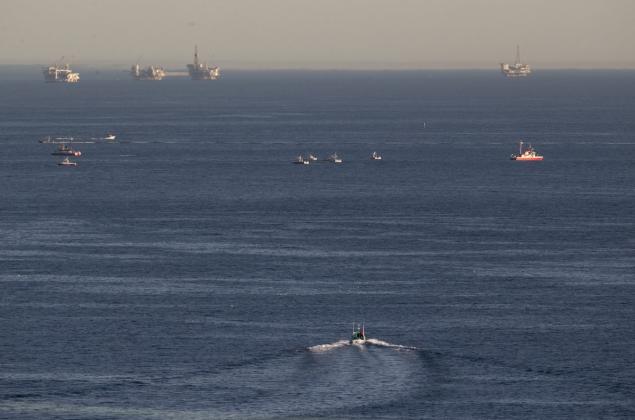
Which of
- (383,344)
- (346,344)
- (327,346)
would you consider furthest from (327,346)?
(383,344)

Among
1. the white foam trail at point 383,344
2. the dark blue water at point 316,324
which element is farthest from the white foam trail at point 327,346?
the white foam trail at point 383,344

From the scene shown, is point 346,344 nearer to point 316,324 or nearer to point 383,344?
point 383,344

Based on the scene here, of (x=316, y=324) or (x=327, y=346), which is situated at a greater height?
(x=316, y=324)

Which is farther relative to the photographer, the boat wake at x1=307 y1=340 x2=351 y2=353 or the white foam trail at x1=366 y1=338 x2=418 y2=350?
the white foam trail at x1=366 y1=338 x2=418 y2=350

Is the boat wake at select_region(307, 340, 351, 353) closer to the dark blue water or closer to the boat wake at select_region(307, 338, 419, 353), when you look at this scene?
the boat wake at select_region(307, 338, 419, 353)

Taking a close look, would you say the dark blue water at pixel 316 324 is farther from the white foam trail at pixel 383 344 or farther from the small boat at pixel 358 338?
the small boat at pixel 358 338

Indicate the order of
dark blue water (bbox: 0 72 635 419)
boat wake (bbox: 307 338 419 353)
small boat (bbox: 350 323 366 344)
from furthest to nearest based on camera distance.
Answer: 1. small boat (bbox: 350 323 366 344)
2. boat wake (bbox: 307 338 419 353)
3. dark blue water (bbox: 0 72 635 419)

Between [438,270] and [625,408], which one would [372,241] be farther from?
[625,408]

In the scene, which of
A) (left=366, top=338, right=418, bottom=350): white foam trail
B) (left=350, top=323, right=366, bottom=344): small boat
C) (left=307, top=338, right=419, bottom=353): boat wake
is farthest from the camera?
(left=350, top=323, right=366, bottom=344): small boat

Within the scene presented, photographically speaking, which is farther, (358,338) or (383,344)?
(358,338)

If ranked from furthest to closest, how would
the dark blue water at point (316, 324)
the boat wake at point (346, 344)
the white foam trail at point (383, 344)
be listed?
the white foam trail at point (383, 344), the boat wake at point (346, 344), the dark blue water at point (316, 324)

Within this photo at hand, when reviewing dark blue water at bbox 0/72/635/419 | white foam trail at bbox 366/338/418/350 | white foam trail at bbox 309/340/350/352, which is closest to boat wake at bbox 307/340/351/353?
white foam trail at bbox 309/340/350/352

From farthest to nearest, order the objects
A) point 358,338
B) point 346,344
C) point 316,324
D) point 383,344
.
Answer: point 316,324 < point 358,338 < point 346,344 < point 383,344
